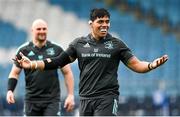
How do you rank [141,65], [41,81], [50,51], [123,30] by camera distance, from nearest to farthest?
[141,65], [41,81], [50,51], [123,30]

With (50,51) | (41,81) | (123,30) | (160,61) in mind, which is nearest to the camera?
(160,61)

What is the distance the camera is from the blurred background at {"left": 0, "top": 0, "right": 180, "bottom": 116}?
17172 mm

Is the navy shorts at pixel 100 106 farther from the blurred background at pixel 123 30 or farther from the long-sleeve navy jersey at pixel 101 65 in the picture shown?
the blurred background at pixel 123 30

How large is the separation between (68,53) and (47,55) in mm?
1894

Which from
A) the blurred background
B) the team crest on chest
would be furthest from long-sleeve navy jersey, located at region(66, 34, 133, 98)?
the blurred background

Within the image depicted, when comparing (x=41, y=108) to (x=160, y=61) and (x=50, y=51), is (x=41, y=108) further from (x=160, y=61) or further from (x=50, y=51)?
(x=160, y=61)

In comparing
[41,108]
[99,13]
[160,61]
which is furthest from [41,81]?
[160,61]

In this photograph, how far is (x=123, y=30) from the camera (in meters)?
19.5

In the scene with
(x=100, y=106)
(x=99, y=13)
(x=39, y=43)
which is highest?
(x=39, y=43)

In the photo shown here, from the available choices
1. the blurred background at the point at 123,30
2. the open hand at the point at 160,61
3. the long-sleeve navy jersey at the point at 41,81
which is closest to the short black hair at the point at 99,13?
the open hand at the point at 160,61

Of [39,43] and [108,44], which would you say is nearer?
[108,44]

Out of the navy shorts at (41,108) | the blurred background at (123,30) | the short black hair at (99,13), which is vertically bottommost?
the navy shorts at (41,108)

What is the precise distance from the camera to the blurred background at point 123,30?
17.2 metres

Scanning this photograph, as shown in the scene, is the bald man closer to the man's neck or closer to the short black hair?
the man's neck
